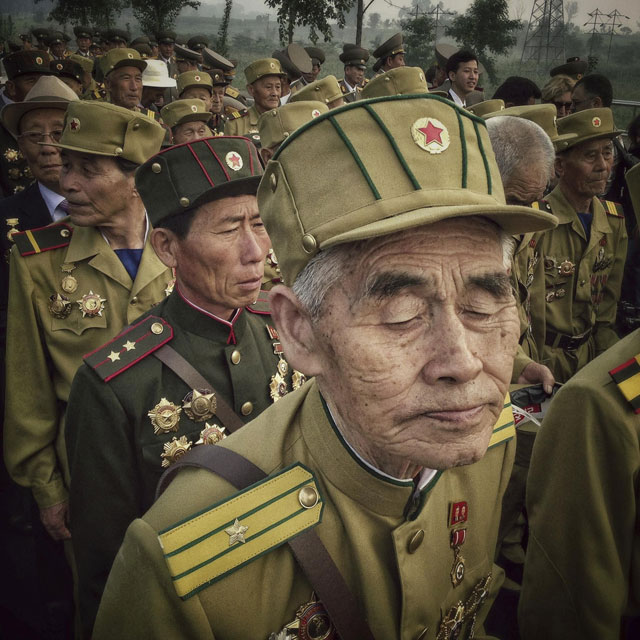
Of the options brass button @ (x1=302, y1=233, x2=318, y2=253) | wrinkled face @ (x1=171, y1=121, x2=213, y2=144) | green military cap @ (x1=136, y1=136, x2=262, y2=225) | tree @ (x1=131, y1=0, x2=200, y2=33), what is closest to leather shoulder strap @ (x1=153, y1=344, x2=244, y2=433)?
green military cap @ (x1=136, y1=136, x2=262, y2=225)

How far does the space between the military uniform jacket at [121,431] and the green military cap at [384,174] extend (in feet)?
3.89

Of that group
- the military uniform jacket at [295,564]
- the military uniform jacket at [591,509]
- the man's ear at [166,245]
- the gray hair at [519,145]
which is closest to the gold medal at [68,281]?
the man's ear at [166,245]

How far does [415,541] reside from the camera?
4.87 feet

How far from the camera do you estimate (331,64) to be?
45281 mm

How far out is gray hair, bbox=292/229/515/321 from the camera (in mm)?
1270

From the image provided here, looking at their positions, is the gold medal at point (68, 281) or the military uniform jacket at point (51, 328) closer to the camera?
the military uniform jacket at point (51, 328)

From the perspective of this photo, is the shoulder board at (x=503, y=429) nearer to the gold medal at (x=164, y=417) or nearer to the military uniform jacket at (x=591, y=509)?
the military uniform jacket at (x=591, y=509)

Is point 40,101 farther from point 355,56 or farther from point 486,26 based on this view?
point 486,26

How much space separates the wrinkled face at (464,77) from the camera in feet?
32.2

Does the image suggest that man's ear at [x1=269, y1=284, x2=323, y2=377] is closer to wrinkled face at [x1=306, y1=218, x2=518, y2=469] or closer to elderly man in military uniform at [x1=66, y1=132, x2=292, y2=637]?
wrinkled face at [x1=306, y1=218, x2=518, y2=469]

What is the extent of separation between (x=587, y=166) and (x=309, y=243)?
4.01 metres

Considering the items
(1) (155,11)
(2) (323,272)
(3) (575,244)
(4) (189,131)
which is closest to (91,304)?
(2) (323,272)

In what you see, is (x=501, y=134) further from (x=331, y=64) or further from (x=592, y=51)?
(x=331, y=64)

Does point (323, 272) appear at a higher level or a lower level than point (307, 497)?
higher
